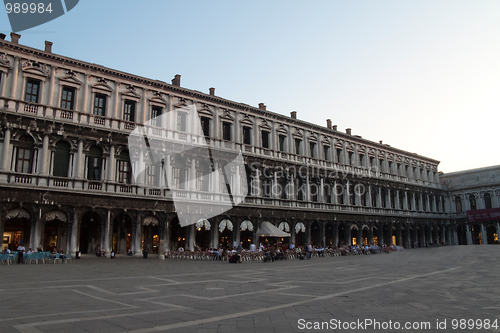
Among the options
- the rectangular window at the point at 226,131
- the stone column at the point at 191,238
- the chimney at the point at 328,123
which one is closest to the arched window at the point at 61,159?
the stone column at the point at 191,238

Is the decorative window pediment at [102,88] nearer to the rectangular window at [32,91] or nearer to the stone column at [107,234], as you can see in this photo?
the rectangular window at [32,91]

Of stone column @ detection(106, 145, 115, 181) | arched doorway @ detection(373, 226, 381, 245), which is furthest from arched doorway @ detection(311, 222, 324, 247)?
stone column @ detection(106, 145, 115, 181)

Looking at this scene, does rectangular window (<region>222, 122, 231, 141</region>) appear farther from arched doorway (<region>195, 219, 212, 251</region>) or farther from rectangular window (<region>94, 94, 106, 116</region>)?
rectangular window (<region>94, 94, 106, 116</region>)

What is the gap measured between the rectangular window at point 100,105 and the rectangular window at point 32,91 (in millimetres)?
3509

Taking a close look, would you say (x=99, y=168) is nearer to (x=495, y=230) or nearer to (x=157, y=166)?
(x=157, y=166)

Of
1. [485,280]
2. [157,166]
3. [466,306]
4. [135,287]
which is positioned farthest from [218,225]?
[466,306]

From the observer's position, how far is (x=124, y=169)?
84.0 ft

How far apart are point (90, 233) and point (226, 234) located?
35.2 ft

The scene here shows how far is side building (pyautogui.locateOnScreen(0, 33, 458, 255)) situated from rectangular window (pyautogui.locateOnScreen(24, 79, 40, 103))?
55 mm

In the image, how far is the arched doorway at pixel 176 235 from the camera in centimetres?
2738

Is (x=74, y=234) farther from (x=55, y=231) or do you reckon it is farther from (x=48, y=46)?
(x=48, y=46)

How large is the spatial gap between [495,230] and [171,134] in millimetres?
49406

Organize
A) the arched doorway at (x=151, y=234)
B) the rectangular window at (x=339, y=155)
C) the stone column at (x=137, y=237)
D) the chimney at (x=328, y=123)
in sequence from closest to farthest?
1. the stone column at (x=137, y=237)
2. the arched doorway at (x=151, y=234)
3. the rectangular window at (x=339, y=155)
4. the chimney at (x=328, y=123)

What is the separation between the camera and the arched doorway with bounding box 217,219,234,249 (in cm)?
2931
